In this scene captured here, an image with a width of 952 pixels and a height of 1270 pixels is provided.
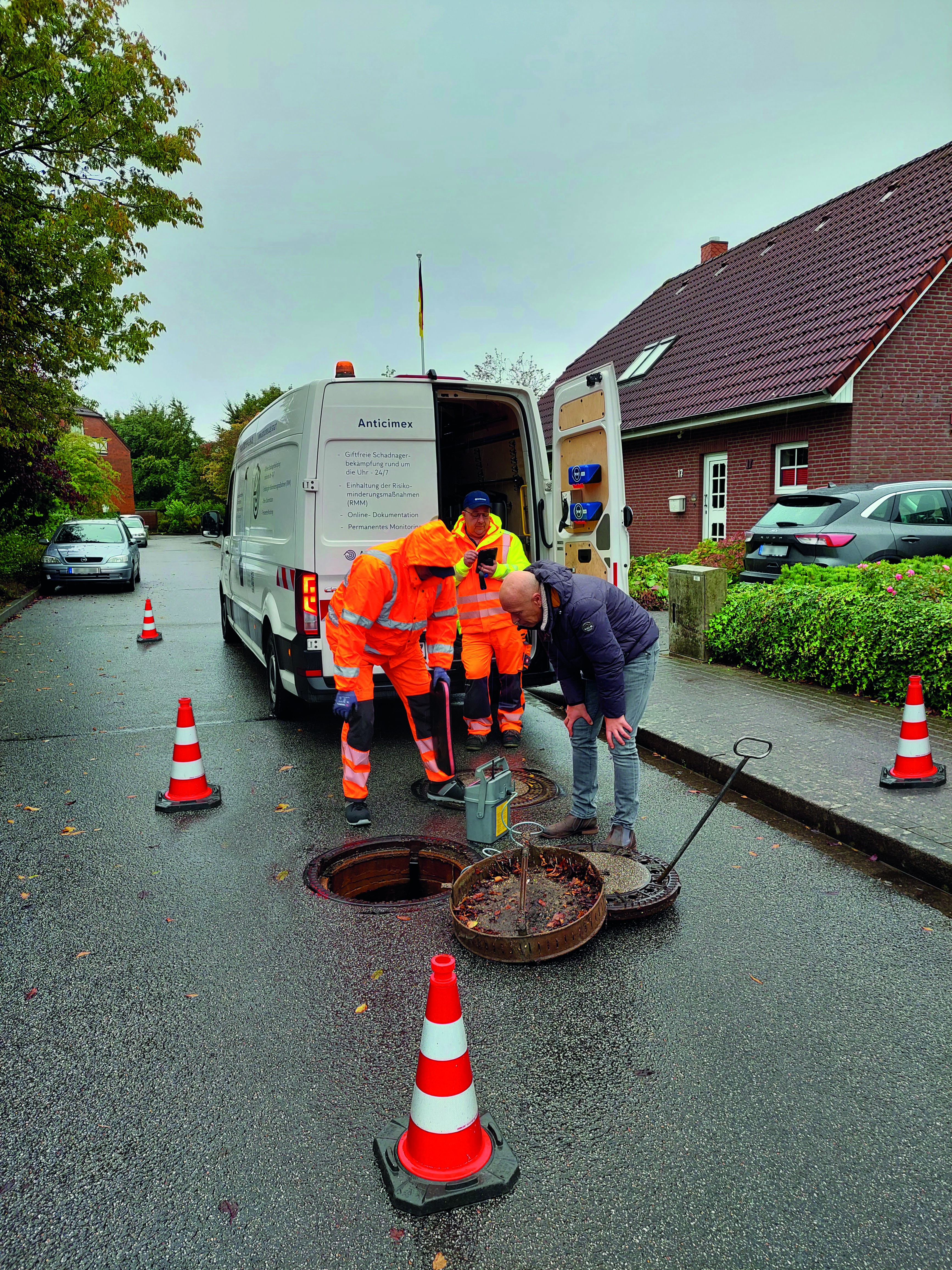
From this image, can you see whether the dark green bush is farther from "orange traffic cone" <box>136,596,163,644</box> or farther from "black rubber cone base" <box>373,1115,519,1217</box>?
"orange traffic cone" <box>136,596,163,644</box>

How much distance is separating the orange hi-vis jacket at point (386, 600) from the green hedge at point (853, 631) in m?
3.84

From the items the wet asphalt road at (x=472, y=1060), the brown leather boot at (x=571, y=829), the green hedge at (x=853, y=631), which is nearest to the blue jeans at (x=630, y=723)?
the brown leather boot at (x=571, y=829)

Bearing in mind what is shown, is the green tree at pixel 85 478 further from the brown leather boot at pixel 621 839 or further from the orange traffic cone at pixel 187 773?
the brown leather boot at pixel 621 839

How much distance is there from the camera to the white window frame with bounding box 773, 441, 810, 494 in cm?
1457

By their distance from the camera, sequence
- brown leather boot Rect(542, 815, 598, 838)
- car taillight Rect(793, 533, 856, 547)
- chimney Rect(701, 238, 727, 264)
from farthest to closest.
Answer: chimney Rect(701, 238, 727, 264)
car taillight Rect(793, 533, 856, 547)
brown leather boot Rect(542, 815, 598, 838)

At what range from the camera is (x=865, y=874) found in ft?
14.0

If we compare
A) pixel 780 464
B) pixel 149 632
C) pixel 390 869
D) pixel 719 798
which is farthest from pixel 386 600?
pixel 780 464

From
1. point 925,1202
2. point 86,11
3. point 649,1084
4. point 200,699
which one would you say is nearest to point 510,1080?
point 649,1084

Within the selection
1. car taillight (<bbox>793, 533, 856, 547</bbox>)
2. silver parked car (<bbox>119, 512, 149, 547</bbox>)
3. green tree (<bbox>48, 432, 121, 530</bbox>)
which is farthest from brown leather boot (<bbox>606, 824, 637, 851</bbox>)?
silver parked car (<bbox>119, 512, 149, 547</bbox>)

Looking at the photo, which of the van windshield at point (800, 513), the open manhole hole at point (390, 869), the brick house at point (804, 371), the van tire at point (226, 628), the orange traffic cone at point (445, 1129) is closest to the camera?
the orange traffic cone at point (445, 1129)

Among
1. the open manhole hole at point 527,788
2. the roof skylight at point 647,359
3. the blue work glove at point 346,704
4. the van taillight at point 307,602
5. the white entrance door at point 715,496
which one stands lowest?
the open manhole hole at point 527,788

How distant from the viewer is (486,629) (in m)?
6.50

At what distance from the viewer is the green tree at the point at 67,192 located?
10977 mm

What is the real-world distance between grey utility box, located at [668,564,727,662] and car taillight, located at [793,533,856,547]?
1.10 metres
